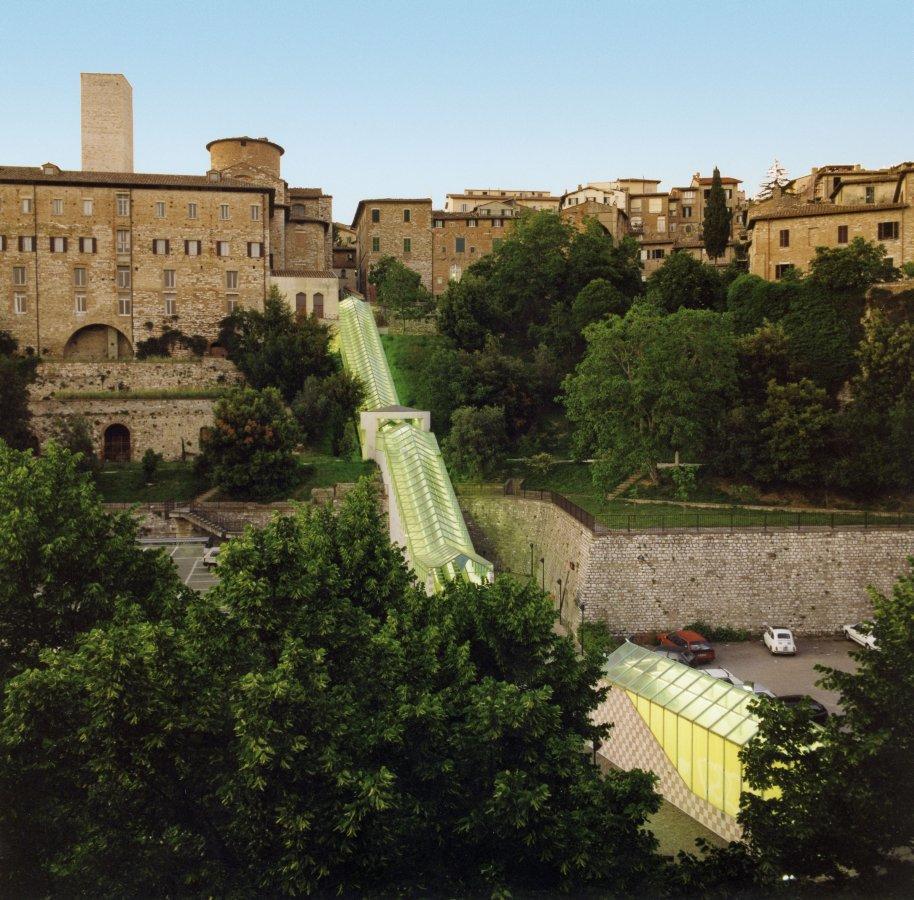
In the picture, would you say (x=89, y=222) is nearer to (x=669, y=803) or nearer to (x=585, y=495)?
(x=585, y=495)

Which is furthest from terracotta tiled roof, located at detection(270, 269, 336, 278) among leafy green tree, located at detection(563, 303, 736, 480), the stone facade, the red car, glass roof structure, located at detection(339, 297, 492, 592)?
the red car

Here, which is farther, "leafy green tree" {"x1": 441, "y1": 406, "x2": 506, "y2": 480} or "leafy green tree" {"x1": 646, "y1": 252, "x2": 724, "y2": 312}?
"leafy green tree" {"x1": 646, "y1": 252, "x2": 724, "y2": 312}

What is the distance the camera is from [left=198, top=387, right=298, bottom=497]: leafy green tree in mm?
34719

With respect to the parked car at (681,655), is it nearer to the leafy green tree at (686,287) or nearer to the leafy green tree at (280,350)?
the leafy green tree at (686,287)

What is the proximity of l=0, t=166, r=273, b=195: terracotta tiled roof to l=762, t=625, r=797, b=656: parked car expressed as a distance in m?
33.5

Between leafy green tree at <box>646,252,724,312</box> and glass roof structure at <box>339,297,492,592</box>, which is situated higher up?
leafy green tree at <box>646,252,724,312</box>

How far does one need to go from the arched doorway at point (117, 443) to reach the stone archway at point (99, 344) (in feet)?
23.7

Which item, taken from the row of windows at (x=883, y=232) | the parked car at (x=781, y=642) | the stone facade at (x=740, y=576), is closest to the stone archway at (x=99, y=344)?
the stone facade at (x=740, y=576)

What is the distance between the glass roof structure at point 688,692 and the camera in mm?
17953

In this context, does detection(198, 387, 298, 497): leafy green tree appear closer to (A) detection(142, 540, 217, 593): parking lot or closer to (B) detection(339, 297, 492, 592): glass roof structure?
(A) detection(142, 540, 217, 593): parking lot

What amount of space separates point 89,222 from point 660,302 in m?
27.1

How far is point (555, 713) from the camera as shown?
1286 centimetres

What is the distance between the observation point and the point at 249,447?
34.8 m

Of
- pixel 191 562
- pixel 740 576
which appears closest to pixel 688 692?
pixel 740 576
